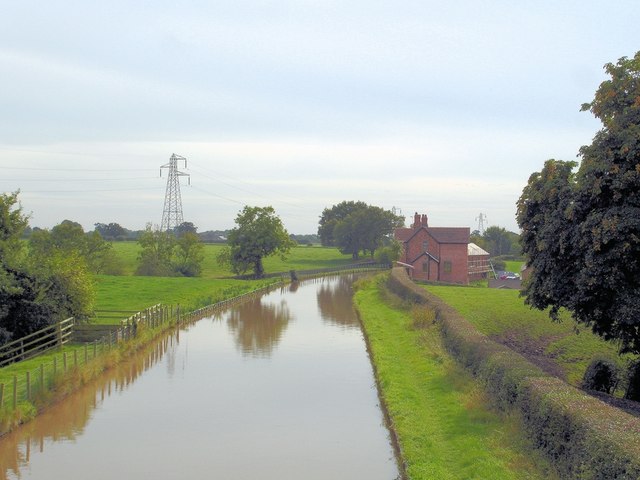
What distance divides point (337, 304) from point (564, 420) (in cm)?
4524

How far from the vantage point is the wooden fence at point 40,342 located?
2798cm

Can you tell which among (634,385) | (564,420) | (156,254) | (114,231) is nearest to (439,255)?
(156,254)

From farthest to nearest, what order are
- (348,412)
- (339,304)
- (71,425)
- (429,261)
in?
(429,261) → (339,304) → (348,412) → (71,425)

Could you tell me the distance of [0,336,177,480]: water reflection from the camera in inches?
677

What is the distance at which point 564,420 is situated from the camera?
13.2 metres

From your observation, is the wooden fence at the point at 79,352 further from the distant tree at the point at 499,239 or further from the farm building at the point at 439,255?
the distant tree at the point at 499,239

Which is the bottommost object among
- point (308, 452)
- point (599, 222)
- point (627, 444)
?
point (308, 452)

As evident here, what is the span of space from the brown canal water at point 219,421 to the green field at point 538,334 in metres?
8.08

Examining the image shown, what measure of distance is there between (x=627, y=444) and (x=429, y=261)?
232 feet

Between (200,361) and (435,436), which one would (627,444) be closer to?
(435,436)

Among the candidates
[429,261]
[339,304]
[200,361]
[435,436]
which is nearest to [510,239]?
[429,261]

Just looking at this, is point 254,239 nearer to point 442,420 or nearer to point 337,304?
point 337,304

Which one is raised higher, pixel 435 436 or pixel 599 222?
pixel 599 222

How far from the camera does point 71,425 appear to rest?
66.4 feet
